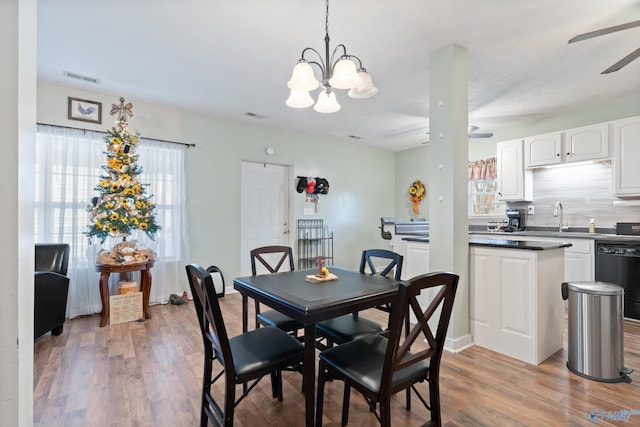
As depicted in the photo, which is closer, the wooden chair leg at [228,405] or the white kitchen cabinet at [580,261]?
the wooden chair leg at [228,405]

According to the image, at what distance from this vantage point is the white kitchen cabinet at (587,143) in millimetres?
3764

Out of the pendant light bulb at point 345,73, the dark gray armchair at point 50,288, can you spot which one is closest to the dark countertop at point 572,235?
the pendant light bulb at point 345,73

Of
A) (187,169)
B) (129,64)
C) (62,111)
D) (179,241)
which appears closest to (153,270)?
(179,241)

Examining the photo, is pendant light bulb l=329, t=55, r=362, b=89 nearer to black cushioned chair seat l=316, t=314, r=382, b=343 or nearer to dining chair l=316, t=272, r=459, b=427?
dining chair l=316, t=272, r=459, b=427

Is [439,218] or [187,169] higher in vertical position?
[187,169]

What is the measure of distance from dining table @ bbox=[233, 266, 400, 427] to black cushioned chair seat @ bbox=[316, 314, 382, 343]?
307 mm

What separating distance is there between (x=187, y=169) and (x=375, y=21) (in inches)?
125

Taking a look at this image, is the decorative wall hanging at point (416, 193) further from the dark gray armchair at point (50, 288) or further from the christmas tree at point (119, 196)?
the dark gray armchair at point (50, 288)

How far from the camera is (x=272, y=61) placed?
2.95 m

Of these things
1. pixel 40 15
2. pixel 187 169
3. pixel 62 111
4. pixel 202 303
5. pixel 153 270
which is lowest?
pixel 153 270

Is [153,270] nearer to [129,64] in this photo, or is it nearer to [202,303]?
[129,64]

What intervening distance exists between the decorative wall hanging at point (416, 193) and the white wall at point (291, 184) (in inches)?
23.2

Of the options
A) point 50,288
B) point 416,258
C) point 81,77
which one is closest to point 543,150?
point 416,258

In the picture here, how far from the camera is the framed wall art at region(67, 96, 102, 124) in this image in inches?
141
